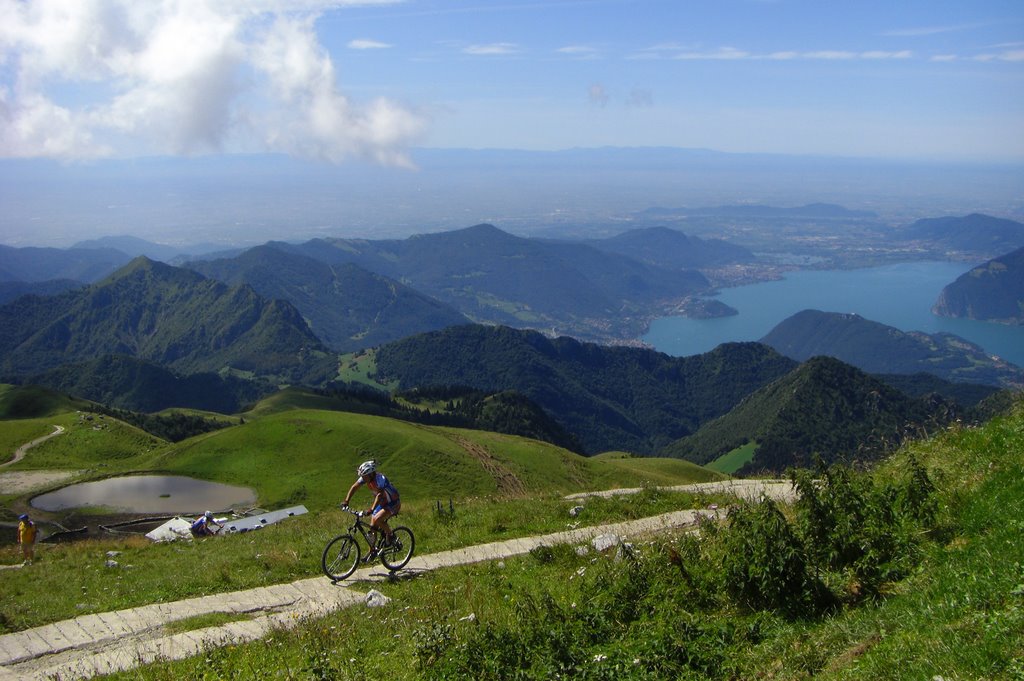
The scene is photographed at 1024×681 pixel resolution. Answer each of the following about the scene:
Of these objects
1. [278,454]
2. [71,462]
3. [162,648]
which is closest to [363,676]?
[162,648]

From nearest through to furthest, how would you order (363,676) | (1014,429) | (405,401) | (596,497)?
1. (363,676)
2. (1014,429)
3. (596,497)
4. (405,401)

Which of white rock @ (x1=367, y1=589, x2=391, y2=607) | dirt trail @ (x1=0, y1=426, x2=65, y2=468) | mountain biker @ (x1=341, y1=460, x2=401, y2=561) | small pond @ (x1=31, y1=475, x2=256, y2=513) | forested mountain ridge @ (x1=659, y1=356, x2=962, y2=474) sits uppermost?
mountain biker @ (x1=341, y1=460, x2=401, y2=561)

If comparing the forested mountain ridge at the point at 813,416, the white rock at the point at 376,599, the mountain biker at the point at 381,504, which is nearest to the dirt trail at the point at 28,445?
the mountain biker at the point at 381,504

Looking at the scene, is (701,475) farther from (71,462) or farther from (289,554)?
(71,462)

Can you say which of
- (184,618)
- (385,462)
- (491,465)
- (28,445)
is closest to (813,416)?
(491,465)

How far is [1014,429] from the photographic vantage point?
1184cm

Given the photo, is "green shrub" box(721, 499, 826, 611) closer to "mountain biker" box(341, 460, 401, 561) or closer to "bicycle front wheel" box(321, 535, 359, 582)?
"mountain biker" box(341, 460, 401, 561)

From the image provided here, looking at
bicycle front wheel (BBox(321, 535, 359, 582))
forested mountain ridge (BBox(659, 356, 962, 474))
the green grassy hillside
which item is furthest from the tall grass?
forested mountain ridge (BBox(659, 356, 962, 474))

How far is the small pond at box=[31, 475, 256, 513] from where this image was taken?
57100 millimetres

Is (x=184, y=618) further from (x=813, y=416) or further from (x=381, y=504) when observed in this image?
(x=813, y=416)

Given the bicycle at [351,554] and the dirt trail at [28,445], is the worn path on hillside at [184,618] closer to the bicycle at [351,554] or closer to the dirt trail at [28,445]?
the bicycle at [351,554]

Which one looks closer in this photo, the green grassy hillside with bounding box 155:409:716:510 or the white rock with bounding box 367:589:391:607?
the white rock with bounding box 367:589:391:607

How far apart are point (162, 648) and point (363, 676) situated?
4330mm

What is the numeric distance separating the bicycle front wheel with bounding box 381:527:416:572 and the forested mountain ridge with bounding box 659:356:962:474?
119002 millimetres
